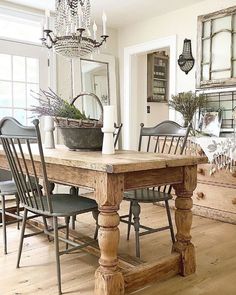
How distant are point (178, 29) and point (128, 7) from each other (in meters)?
0.71

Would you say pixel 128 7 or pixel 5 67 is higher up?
pixel 128 7

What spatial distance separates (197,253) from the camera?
262 cm

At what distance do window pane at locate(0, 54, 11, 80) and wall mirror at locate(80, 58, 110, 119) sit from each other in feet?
3.48

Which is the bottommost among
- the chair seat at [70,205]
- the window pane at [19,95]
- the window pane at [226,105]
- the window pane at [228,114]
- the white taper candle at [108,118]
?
the chair seat at [70,205]

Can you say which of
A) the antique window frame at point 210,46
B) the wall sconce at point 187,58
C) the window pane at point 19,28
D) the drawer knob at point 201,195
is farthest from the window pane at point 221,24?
the window pane at point 19,28

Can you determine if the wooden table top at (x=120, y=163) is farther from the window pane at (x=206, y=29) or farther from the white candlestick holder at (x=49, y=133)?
the window pane at (x=206, y=29)

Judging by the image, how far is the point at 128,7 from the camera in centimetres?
443

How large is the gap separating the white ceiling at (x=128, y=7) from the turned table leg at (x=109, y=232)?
316 cm

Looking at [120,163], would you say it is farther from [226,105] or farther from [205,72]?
[205,72]

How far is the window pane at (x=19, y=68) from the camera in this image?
4.30 meters

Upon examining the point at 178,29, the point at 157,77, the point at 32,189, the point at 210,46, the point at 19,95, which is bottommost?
the point at 32,189

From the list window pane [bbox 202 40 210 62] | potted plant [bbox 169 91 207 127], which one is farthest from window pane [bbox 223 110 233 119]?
window pane [bbox 202 40 210 62]

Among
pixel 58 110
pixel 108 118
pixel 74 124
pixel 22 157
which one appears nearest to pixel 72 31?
pixel 58 110

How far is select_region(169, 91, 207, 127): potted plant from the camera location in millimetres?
3971
